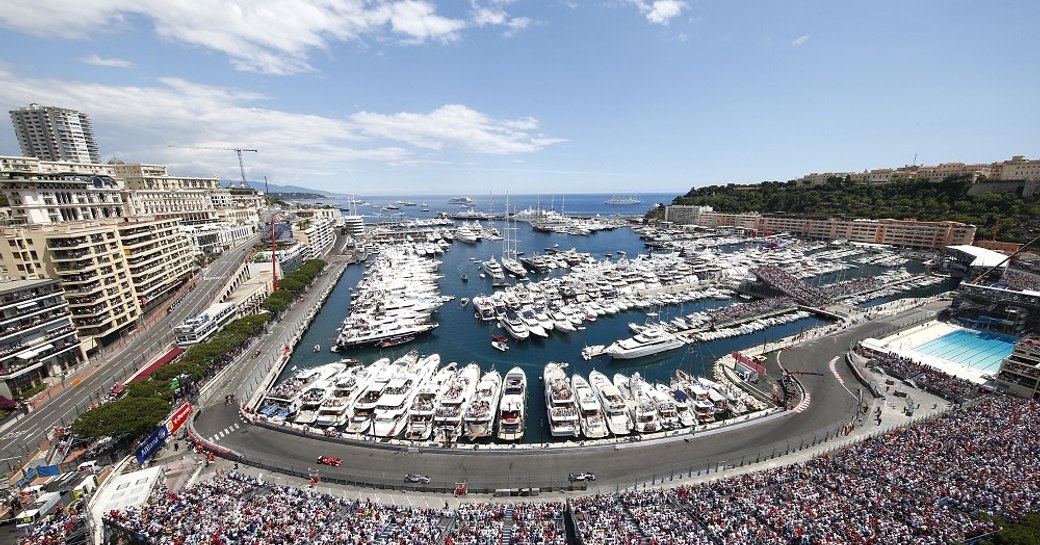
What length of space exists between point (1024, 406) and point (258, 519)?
5814 cm

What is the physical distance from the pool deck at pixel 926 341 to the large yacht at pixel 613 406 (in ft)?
120

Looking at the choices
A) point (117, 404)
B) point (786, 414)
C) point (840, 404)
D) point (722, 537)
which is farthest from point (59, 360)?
point (840, 404)

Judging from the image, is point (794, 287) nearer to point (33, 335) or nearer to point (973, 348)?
point (973, 348)

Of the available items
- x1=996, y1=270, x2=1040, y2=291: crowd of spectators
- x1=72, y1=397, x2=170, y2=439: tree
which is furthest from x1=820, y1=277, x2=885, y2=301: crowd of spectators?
x1=72, y1=397, x2=170, y2=439: tree

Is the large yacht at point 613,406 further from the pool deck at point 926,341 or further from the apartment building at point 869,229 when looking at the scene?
the apartment building at point 869,229

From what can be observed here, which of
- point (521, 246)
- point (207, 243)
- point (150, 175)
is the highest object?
point (150, 175)

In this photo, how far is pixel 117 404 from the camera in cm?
3200

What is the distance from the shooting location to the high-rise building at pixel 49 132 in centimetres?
15600

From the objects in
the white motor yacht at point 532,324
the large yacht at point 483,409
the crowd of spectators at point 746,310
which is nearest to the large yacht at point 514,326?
the white motor yacht at point 532,324

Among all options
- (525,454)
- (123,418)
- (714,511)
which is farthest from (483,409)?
(123,418)

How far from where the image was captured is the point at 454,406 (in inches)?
1497

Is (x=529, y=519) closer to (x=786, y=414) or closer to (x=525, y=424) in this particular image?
(x=525, y=424)

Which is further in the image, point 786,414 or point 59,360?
point 59,360

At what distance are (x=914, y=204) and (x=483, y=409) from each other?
18897 centimetres
